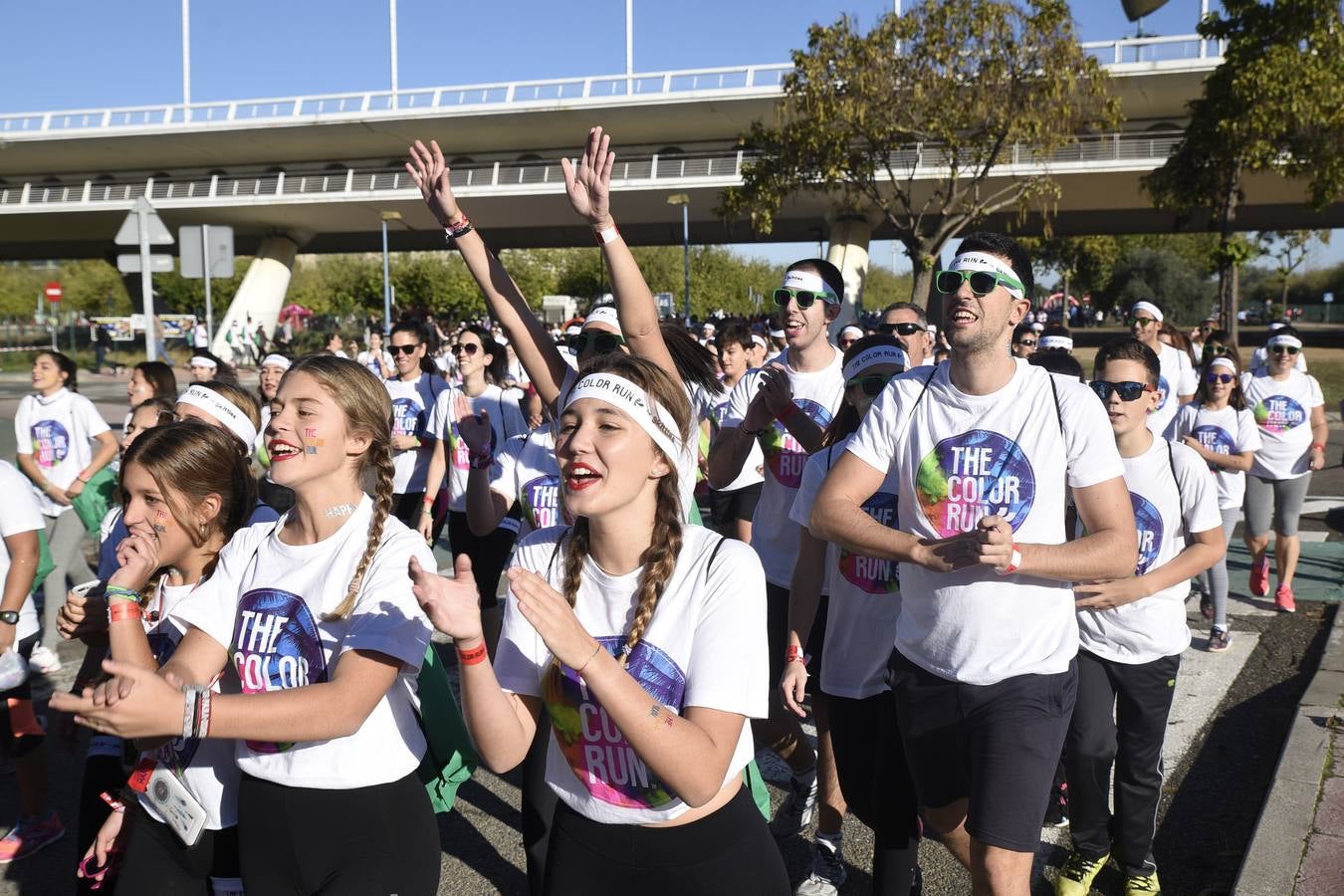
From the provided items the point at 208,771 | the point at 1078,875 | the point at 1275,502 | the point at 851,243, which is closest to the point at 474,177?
the point at 851,243

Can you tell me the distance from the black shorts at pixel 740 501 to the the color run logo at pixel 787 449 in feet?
2.83

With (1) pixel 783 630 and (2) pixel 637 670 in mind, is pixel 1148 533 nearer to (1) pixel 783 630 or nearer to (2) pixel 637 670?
(1) pixel 783 630

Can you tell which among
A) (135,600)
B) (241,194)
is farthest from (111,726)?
(241,194)

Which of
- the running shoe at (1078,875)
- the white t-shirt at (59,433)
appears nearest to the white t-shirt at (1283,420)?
the running shoe at (1078,875)

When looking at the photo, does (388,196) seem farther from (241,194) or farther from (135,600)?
(135,600)

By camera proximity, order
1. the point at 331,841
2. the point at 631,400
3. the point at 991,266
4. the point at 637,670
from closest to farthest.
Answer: the point at 637,670, the point at 631,400, the point at 331,841, the point at 991,266

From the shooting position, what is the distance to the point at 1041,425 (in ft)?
10.0

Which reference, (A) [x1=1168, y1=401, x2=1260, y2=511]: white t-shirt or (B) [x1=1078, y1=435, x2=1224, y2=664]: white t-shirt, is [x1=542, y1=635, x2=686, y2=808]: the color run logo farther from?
(A) [x1=1168, y1=401, x2=1260, y2=511]: white t-shirt

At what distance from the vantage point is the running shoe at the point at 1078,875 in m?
3.86

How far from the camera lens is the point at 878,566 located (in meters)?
3.78

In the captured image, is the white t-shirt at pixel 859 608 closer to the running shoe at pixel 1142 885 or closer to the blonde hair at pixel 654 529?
the running shoe at pixel 1142 885

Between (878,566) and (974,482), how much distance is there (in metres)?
0.79

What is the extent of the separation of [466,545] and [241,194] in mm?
46167

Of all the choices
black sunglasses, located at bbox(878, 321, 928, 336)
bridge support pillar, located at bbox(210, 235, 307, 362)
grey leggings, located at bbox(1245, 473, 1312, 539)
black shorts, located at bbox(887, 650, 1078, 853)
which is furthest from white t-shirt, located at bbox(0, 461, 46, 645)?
bridge support pillar, located at bbox(210, 235, 307, 362)
